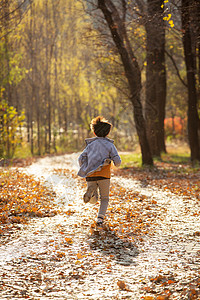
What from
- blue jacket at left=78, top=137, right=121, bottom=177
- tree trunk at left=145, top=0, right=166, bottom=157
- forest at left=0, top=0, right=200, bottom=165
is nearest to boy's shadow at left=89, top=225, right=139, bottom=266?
blue jacket at left=78, top=137, right=121, bottom=177

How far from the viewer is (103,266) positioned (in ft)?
15.0

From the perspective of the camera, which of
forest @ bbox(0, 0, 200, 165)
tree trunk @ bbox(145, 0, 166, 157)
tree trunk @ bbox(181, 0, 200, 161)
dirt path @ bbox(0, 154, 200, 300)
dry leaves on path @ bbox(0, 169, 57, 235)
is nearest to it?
dirt path @ bbox(0, 154, 200, 300)

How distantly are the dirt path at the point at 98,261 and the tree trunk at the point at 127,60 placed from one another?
7.65m

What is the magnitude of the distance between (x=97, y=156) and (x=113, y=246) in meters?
1.49

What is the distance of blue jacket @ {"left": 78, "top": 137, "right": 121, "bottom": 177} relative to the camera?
6.13 metres

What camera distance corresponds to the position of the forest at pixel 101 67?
1344cm

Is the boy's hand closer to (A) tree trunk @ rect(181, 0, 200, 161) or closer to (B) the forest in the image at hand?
(B) the forest

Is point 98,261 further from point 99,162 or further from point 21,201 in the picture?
point 21,201

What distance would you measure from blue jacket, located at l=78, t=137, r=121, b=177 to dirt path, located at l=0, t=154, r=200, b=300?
1.01 meters

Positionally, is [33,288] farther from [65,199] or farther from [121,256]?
[65,199]

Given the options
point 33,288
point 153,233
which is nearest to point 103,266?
point 33,288

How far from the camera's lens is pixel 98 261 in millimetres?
4746

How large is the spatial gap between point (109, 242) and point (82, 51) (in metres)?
28.9

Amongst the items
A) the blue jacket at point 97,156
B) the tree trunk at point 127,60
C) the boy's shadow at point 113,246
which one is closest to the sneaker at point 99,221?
the boy's shadow at point 113,246
